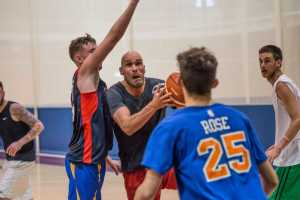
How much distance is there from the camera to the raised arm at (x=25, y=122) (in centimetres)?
670

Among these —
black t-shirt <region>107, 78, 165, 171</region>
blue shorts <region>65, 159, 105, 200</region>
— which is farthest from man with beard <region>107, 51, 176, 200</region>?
blue shorts <region>65, 159, 105, 200</region>

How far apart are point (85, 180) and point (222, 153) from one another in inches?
81.3

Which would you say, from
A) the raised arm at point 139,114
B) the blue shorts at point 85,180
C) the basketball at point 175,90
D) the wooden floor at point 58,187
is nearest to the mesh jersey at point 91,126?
the blue shorts at point 85,180

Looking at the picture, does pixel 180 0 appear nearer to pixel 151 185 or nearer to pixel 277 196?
pixel 277 196

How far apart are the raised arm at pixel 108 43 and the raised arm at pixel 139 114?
390 millimetres

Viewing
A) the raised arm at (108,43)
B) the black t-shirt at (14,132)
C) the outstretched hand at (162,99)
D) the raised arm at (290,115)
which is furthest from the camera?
the black t-shirt at (14,132)

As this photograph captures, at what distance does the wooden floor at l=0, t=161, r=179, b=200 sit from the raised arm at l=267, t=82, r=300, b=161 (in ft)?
11.8

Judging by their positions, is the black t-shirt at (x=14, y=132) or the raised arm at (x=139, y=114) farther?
the black t-shirt at (x=14, y=132)

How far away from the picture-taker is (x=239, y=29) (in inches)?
409

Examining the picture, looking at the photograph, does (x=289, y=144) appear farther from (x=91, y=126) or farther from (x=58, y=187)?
(x=58, y=187)

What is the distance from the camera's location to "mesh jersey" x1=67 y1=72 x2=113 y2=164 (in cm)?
486

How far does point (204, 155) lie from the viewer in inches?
117

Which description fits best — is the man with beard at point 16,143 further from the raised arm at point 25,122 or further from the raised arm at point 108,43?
the raised arm at point 108,43

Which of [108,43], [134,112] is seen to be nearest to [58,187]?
[134,112]
